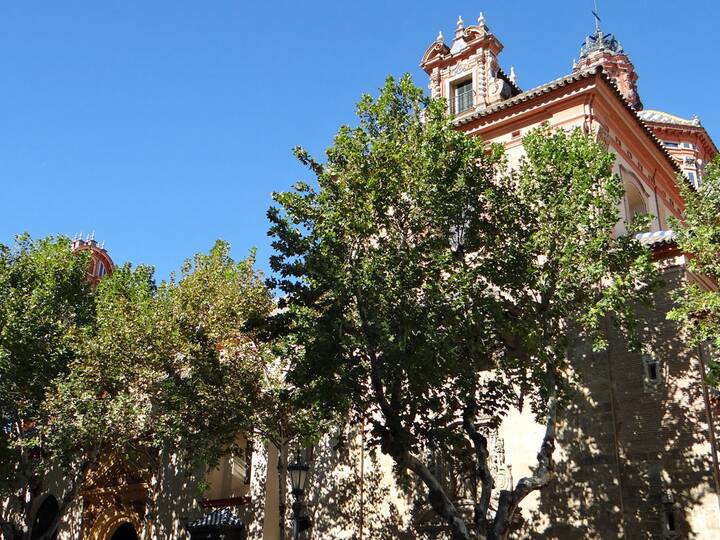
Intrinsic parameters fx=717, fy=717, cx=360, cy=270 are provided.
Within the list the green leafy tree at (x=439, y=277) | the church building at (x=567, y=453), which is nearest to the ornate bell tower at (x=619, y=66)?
the church building at (x=567, y=453)

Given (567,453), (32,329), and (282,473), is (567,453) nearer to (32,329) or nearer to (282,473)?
(282,473)

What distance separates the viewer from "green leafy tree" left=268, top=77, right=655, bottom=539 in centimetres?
1374

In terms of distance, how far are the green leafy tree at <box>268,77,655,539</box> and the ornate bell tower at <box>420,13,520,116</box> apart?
28.5 feet

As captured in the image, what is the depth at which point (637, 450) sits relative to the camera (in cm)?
1638

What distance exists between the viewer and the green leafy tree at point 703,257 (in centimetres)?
1405

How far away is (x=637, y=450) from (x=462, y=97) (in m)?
13.7

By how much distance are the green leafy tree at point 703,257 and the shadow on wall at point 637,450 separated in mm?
1296

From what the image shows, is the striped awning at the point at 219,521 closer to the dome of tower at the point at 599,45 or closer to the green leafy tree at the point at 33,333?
the green leafy tree at the point at 33,333

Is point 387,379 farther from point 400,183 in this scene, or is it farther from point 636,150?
point 636,150

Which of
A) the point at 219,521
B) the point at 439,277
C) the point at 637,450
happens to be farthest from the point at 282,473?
the point at 637,450

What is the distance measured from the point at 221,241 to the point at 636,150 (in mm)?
13782

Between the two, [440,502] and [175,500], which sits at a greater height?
[440,502]

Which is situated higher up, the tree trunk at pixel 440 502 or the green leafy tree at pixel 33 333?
the green leafy tree at pixel 33 333

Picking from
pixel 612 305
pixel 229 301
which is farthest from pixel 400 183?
pixel 229 301
